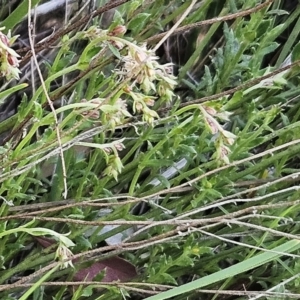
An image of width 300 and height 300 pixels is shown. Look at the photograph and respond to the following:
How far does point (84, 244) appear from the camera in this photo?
0.82m

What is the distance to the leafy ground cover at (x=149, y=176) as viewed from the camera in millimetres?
716

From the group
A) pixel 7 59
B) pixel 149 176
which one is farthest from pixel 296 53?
pixel 7 59

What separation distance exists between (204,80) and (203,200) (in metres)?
0.21

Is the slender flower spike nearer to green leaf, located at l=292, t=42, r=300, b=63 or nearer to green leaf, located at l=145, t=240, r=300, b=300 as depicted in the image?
green leaf, located at l=145, t=240, r=300, b=300

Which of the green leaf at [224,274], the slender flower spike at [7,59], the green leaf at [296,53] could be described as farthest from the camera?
the green leaf at [296,53]

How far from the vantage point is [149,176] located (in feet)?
2.89

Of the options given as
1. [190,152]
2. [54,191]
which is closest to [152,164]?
[190,152]

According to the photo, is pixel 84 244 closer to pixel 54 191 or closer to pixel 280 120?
pixel 54 191

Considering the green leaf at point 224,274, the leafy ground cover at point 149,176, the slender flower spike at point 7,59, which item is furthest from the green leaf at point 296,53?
the slender flower spike at point 7,59

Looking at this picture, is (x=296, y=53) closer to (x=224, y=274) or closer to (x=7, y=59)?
(x=224, y=274)

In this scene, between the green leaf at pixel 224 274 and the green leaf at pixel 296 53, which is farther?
the green leaf at pixel 296 53

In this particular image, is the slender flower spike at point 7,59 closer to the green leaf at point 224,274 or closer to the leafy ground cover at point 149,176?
the leafy ground cover at point 149,176

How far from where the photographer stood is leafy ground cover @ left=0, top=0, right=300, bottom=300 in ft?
2.35

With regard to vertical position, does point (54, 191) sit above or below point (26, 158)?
below
